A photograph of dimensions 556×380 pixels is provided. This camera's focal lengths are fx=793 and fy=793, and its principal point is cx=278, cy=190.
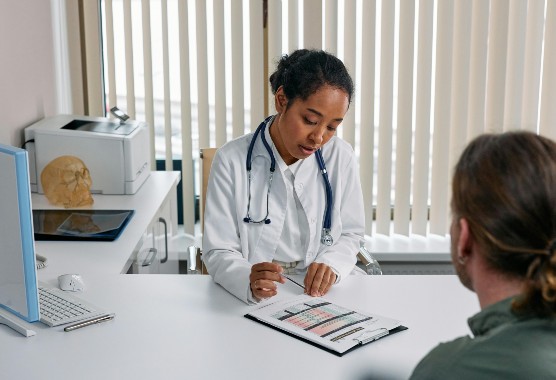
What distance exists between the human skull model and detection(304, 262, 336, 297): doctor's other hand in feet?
3.47

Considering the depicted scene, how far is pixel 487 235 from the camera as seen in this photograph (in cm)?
100

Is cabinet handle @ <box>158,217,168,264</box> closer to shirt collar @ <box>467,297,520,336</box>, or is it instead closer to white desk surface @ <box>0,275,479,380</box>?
white desk surface @ <box>0,275,479,380</box>

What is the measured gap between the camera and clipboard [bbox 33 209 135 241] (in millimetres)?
2391

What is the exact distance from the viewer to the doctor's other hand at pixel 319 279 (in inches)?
75.5

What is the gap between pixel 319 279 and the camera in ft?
6.32

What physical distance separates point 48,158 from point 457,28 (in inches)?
66.5

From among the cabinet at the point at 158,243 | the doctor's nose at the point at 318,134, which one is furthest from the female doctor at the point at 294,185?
the cabinet at the point at 158,243

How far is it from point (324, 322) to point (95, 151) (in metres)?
1.46

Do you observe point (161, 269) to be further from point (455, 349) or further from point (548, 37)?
point (455, 349)

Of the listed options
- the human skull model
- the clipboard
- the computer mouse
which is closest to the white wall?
the human skull model

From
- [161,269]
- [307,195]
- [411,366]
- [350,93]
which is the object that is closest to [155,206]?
[161,269]

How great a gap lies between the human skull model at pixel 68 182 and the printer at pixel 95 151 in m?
0.15

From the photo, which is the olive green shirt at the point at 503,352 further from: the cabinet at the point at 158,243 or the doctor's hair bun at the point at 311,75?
the cabinet at the point at 158,243

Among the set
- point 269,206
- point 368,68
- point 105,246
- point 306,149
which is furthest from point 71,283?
point 368,68
